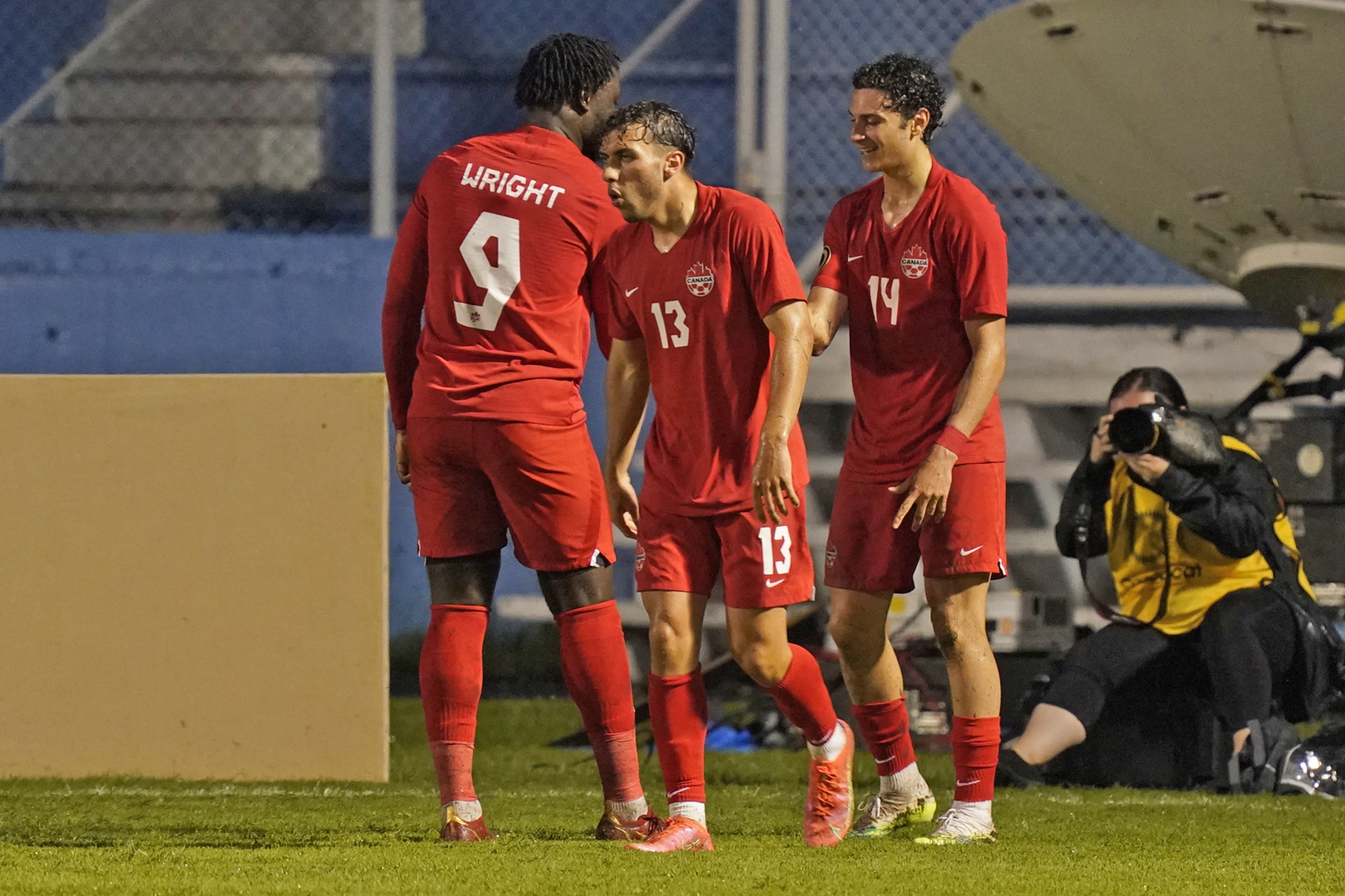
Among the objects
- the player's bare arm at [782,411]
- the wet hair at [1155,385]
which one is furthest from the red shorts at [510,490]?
the wet hair at [1155,385]

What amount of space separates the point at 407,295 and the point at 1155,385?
2.41 m

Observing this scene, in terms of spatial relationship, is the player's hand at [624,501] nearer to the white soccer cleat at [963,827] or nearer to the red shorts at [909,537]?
the red shorts at [909,537]

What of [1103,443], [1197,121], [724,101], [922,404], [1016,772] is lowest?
[1016,772]

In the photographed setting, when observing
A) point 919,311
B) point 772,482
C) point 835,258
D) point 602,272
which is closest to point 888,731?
point 772,482

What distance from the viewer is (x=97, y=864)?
10.5 ft

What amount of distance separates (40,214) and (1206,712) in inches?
210

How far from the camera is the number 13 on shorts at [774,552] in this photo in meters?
3.53

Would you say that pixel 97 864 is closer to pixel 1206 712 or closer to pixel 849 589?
pixel 849 589

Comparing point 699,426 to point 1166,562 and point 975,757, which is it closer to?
point 975,757

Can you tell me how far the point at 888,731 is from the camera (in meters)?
3.87

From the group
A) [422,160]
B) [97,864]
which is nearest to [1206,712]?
[97,864]

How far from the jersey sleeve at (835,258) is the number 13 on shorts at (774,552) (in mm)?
570

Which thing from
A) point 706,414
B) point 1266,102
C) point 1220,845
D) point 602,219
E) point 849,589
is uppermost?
point 1266,102

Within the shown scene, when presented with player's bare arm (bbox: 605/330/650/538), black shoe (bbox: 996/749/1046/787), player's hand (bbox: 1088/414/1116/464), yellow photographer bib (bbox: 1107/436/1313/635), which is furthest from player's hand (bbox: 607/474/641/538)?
yellow photographer bib (bbox: 1107/436/1313/635)
